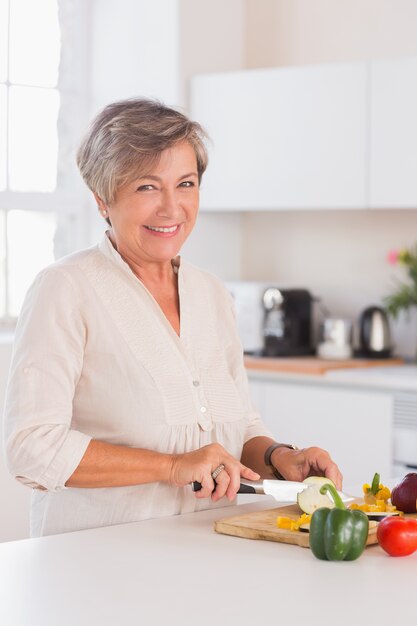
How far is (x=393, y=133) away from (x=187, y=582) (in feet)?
9.45

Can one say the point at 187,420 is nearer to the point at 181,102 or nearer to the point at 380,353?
the point at 380,353

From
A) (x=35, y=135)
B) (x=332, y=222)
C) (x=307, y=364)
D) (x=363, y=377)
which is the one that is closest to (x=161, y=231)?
(x=363, y=377)

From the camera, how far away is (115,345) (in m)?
2.08

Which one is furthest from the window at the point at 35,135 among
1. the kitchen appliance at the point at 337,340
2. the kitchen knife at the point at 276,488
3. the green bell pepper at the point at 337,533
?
the green bell pepper at the point at 337,533

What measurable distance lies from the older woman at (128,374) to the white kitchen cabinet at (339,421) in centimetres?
175

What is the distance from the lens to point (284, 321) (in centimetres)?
452

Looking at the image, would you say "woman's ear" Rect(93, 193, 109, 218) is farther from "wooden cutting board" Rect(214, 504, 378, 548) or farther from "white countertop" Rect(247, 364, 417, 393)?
"white countertop" Rect(247, 364, 417, 393)

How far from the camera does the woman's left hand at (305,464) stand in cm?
210

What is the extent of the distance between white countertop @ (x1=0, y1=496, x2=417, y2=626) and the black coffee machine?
8.67 feet

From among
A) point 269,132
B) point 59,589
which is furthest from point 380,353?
point 59,589

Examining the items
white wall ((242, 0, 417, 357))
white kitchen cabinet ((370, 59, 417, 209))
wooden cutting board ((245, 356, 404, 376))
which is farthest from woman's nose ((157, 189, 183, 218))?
white wall ((242, 0, 417, 357))

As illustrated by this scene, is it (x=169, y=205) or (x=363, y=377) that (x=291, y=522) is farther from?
(x=363, y=377)

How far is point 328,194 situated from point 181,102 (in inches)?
30.8

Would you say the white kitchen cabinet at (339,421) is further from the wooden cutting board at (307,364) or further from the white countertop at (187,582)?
the white countertop at (187,582)
